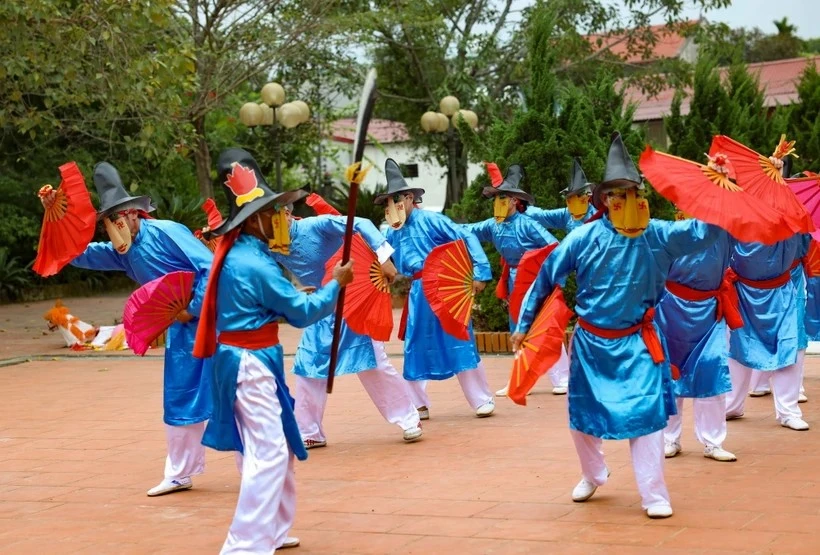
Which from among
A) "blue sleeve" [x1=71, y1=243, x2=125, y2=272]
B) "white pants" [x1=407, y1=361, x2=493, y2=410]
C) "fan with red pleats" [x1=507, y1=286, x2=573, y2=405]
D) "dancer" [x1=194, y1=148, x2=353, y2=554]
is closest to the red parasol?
"fan with red pleats" [x1=507, y1=286, x2=573, y2=405]

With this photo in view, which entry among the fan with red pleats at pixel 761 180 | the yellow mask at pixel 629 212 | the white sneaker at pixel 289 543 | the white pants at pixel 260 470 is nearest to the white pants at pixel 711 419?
the fan with red pleats at pixel 761 180

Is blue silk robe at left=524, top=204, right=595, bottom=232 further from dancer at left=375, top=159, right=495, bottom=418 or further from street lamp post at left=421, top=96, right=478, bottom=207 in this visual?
street lamp post at left=421, top=96, right=478, bottom=207

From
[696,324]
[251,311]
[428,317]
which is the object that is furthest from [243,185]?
[428,317]

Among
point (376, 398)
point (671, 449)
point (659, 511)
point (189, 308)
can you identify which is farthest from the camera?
point (376, 398)

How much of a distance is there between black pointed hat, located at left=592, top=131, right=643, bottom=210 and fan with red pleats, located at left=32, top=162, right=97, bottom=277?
317 cm

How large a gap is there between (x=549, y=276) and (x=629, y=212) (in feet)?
1.76

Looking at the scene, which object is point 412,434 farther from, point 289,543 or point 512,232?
point 289,543

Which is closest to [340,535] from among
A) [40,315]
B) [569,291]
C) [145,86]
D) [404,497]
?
[404,497]

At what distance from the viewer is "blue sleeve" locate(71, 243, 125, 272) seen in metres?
7.36

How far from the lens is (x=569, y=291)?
12414 millimetres

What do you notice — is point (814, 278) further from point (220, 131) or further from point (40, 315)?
point (220, 131)

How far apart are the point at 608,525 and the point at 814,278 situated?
4.98 metres

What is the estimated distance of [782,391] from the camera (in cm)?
829

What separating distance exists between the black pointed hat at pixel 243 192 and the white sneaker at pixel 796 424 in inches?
166
